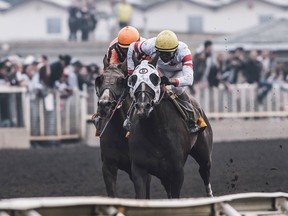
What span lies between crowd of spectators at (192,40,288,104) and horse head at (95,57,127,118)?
Result: 11.0 meters

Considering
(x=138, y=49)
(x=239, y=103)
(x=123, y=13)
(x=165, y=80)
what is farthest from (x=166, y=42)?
(x=123, y=13)

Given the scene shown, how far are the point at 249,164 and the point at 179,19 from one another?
2942 cm

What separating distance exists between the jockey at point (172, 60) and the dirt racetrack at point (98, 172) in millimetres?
2323

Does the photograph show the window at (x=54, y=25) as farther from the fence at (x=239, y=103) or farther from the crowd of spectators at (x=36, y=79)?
the crowd of spectators at (x=36, y=79)

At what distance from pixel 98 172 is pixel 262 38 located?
43.6ft

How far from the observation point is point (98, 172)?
14945 millimetres

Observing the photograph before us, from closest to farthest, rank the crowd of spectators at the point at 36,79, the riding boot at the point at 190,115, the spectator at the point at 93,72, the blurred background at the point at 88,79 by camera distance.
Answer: the riding boot at the point at 190,115 → the crowd of spectators at the point at 36,79 → the blurred background at the point at 88,79 → the spectator at the point at 93,72

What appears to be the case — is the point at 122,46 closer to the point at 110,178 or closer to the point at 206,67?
the point at 110,178

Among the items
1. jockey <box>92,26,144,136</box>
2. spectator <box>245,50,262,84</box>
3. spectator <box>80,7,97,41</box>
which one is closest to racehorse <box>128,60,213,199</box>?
jockey <box>92,26,144,136</box>

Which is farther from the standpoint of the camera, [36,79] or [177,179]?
[36,79]

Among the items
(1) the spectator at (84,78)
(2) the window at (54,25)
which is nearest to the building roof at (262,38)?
(1) the spectator at (84,78)

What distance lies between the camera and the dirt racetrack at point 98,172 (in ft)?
40.8

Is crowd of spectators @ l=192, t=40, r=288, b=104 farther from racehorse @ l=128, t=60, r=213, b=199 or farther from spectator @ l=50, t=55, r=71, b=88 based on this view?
racehorse @ l=128, t=60, r=213, b=199

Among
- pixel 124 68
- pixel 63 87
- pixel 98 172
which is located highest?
pixel 124 68
